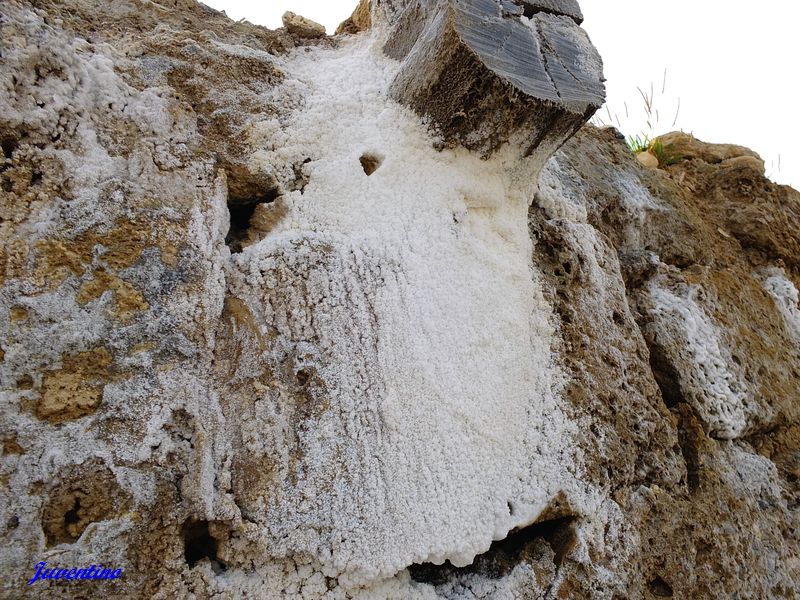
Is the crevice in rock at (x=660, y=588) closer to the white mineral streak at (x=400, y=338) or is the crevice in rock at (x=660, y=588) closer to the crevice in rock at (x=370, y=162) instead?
the white mineral streak at (x=400, y=338)

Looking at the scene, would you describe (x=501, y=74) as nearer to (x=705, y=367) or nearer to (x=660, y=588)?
(x=705, y=367)

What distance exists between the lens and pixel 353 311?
1.38 meters

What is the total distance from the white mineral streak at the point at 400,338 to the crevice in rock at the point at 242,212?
69mm

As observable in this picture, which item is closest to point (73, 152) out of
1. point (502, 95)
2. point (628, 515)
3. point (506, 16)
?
Answer: point (502, 95)

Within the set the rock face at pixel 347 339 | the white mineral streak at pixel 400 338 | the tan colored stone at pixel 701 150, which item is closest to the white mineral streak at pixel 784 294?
the rock face at pixel 347 339

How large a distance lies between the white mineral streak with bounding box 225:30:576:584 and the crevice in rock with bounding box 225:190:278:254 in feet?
0.23

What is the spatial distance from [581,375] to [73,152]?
4.19 ft

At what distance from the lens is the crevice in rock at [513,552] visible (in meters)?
1.33

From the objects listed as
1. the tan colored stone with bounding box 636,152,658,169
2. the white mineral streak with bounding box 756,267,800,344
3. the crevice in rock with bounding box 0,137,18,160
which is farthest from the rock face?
the tan colored stone with bounding box 636,152,658,169

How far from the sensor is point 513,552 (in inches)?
55.9

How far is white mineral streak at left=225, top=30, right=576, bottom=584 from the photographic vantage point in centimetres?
123

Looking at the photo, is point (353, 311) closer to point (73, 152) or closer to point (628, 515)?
point (73, 152)

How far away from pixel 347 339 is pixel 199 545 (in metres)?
0.49

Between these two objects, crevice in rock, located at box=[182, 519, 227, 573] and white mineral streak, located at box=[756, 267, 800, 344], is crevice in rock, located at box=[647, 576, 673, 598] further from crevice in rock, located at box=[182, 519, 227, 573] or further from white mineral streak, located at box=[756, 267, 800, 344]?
white mineral streak, located at box=[756, 267, 800, 344]
